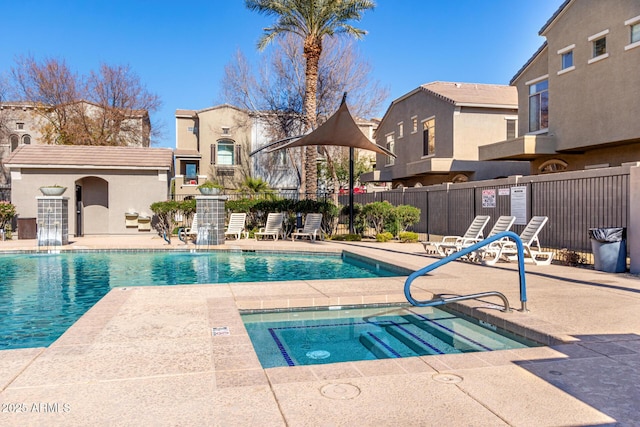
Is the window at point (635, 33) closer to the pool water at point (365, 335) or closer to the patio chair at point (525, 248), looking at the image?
the patio chair at point (525, 248)

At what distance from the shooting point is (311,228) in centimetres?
1691

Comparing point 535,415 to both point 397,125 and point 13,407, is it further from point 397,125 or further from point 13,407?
point 397,125

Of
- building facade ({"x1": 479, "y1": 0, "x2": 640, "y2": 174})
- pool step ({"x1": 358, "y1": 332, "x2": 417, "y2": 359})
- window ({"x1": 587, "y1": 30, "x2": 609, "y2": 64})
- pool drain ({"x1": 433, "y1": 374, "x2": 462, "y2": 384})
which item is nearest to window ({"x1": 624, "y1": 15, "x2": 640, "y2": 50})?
building facade ({"x1": 479, "y1": 0, "x2": 640, "y2": 174})

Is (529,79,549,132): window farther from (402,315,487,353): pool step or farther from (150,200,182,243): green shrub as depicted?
(402,315,487,353): pool step

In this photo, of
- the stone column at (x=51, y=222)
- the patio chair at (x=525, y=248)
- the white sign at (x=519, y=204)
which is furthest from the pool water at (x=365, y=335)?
the stone column at (x=51, y=222)

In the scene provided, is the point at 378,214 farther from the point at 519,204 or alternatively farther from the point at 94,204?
the point at 94,204

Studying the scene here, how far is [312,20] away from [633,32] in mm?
11198

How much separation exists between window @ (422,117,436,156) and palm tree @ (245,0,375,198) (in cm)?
795

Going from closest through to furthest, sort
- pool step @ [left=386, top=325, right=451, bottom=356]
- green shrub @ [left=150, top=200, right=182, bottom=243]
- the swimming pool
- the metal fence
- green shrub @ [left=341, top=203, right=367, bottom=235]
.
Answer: pool step @ [left=386, top=325, right=451, bottom=356], the swimming pool, the metal fence, green shrub @ [left=341, top=203, right=367, bottom=235], green shrub @ [left=150, top=200, right=182, bottom=243]

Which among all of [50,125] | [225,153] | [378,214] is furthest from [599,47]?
[50,125]

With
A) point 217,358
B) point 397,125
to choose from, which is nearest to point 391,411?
point 217,358

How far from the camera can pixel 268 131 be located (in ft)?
109

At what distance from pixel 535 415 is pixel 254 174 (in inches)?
1290

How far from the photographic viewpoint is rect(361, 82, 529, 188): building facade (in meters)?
24.6
